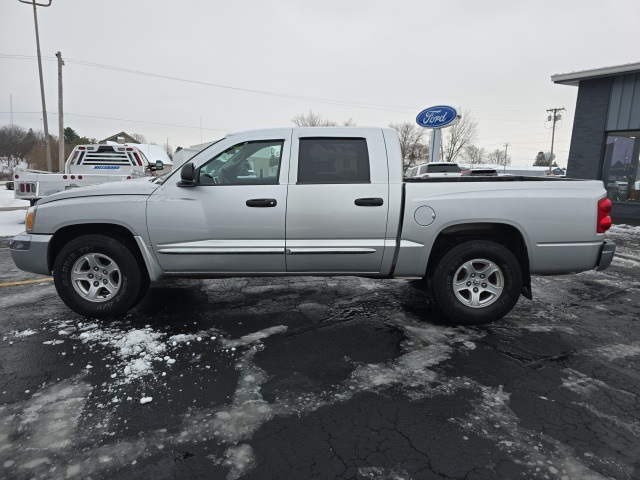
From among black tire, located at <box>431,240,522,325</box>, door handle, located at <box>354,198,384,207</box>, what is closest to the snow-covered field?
door handle, located at <box>354,198,384,207</box>

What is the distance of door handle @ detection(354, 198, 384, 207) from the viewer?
12.8ft

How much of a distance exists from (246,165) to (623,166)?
15.6 metres

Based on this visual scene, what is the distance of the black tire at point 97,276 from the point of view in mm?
3971

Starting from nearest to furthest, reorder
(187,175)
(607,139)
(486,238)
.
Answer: (187,175), (486,238), (607,139)

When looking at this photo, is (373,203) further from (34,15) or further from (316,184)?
(34,15)

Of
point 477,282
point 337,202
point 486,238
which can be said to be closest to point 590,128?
point 486,238

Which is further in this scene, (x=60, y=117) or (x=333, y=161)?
(x=60, y=117)

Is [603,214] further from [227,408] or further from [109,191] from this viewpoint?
[109,191]

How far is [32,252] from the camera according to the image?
3.98 m

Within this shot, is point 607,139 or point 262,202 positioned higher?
point 607,139

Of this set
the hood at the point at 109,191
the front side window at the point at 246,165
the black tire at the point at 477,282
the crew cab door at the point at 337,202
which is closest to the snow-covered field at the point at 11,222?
the hood at the point at 109,191

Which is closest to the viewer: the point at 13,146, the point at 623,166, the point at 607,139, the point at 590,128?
the point at 607,139

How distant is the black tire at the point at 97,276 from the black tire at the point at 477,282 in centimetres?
304

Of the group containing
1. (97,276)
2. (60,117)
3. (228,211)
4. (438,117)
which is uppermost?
(60,117)
